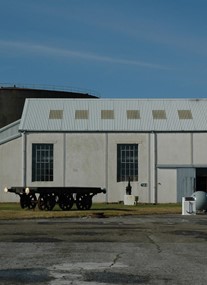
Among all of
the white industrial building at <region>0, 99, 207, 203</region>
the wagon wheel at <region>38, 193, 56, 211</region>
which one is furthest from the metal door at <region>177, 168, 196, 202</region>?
the wagon wheel at <region>38, 193, 56, 211</region>

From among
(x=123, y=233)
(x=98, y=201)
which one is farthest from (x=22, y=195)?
(x=123, y=233)

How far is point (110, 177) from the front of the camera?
51.8 meters

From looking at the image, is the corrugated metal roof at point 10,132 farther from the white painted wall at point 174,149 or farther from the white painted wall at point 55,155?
the white painted wall at point 174,149

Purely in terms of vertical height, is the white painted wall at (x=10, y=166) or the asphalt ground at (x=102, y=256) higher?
the white painted wall at (x=10, y=166)

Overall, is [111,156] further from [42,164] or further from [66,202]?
[66,202]

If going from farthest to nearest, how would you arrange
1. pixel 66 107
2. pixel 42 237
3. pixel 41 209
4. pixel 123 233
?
pixel 66 107 → pixel 41 209 → pixel 123 233 → pixel 42 237

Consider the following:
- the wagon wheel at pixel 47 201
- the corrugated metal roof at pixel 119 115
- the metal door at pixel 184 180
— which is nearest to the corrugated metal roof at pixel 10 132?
the corrugated metal roof at pixel 119 115

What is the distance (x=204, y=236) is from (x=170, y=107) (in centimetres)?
3788

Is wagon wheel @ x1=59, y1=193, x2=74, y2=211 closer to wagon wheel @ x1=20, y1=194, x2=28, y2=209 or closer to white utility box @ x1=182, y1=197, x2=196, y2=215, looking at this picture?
wagon wheel @ x1=20, y1=194, x2=28, y2=209

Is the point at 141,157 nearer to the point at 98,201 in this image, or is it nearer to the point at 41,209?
the point at 98,201

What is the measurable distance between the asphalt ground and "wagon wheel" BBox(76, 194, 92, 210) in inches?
636

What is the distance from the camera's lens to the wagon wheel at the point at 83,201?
37281 mm

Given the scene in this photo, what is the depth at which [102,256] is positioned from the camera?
1341cm

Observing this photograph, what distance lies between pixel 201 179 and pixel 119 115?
887cm
